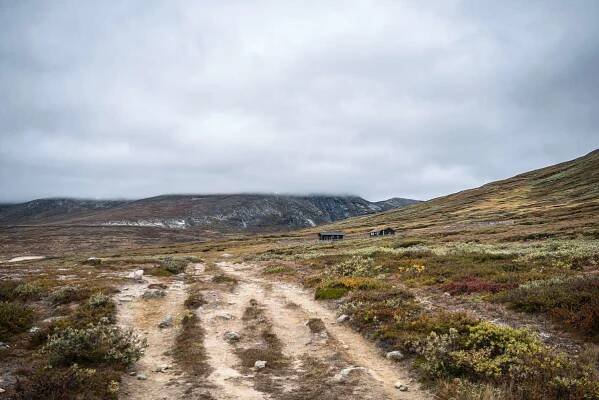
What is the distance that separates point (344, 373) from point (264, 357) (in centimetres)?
343

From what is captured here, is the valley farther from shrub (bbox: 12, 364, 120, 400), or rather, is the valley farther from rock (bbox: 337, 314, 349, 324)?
rock (bbox: 337, 314, 349, 324)

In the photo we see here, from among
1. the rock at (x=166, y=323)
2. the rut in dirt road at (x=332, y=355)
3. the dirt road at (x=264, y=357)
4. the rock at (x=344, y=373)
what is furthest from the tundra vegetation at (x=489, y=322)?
the rock at (x=166, y=323)

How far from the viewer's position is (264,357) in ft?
48.4

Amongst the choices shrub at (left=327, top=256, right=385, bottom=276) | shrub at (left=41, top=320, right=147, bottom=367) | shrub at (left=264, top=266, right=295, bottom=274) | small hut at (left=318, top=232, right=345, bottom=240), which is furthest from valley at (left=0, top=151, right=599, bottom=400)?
small hut at (left=318, top=232, right=345, bottom=240)

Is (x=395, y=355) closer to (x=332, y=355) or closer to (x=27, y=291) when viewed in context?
(x=332, y=355)

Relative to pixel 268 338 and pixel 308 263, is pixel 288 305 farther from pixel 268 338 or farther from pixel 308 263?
pixel 308 263

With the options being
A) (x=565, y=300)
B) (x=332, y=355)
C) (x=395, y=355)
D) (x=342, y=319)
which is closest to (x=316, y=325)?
(x=342, y=319)

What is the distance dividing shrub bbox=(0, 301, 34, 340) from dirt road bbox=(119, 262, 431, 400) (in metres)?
4.19

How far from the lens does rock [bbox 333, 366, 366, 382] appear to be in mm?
12295

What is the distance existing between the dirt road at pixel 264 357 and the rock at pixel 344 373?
0.10 feet

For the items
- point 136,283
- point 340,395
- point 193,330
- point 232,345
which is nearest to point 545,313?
point 340,395

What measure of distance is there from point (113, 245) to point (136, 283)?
16886cm

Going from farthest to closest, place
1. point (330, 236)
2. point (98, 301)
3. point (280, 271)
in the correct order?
point (330, 236) < point (280, 271) < point (98, 301)

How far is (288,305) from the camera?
81.7ft
